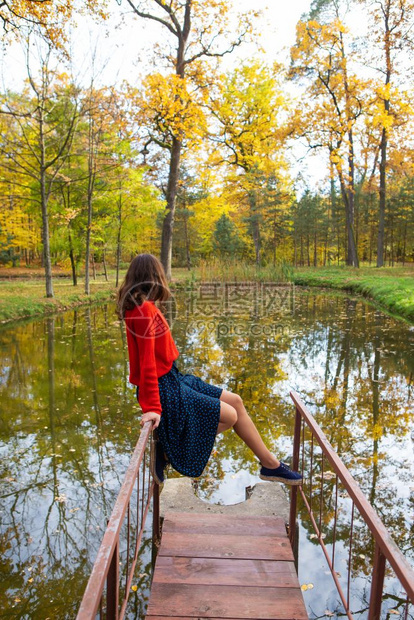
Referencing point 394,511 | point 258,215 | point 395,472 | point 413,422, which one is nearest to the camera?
point 394,511

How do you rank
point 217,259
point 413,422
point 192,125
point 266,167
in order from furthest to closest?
point 266,167 → point 217,259 → point 192,125 → point 413,422

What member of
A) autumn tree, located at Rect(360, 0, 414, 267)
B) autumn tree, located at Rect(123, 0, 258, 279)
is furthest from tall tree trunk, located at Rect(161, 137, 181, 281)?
autumn tree, located at Rect(360, 0, 414, 267)

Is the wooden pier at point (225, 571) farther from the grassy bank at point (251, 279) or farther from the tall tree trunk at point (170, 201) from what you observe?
the tall tree trunk at point (170, 201)

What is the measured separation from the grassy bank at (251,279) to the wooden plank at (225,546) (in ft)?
34.8

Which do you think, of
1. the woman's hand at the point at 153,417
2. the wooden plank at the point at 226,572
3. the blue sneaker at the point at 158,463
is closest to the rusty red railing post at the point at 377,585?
the wooden plank at the point at 226,572

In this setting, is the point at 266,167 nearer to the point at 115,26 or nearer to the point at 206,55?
the point at 206,55

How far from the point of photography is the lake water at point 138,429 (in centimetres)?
294

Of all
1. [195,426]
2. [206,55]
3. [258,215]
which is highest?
[206,55]

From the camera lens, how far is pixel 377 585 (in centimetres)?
152

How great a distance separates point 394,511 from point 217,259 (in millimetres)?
15579

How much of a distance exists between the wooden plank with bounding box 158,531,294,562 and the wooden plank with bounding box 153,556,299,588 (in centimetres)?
5

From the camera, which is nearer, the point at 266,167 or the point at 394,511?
the point at 394,511

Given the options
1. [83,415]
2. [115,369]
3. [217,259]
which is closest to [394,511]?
[83,415]

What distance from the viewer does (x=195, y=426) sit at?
109 inches
